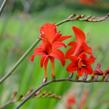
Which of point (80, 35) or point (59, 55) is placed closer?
point (59, 55)

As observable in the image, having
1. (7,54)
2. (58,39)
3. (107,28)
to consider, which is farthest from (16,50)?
(107,28)

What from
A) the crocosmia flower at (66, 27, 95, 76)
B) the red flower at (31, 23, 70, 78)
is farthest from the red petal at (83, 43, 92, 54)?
the red flower at (31, 23, 70, 78)

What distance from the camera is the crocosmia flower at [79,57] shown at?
70.6 inches

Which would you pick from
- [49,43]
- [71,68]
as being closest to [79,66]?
[71,68]

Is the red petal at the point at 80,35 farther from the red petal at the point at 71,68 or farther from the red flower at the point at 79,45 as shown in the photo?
the red petal at the point at 71,68

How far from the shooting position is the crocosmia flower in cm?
179

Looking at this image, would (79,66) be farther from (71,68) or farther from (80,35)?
(80,35)

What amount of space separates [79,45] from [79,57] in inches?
2.4

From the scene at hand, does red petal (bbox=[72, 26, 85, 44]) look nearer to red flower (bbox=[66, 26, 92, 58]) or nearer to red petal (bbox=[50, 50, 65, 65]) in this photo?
Result: red flower (bbox=[66, 26, 92, 58])

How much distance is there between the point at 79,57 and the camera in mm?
1837

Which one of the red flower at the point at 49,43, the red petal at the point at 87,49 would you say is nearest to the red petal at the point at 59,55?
the red flower at the point at 49,43

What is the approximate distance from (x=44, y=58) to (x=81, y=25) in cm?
198

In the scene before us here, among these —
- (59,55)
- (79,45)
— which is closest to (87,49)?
(79,45)

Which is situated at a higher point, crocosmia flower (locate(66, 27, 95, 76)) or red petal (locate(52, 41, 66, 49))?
red petal (locate(52, 41, 66, 49))
